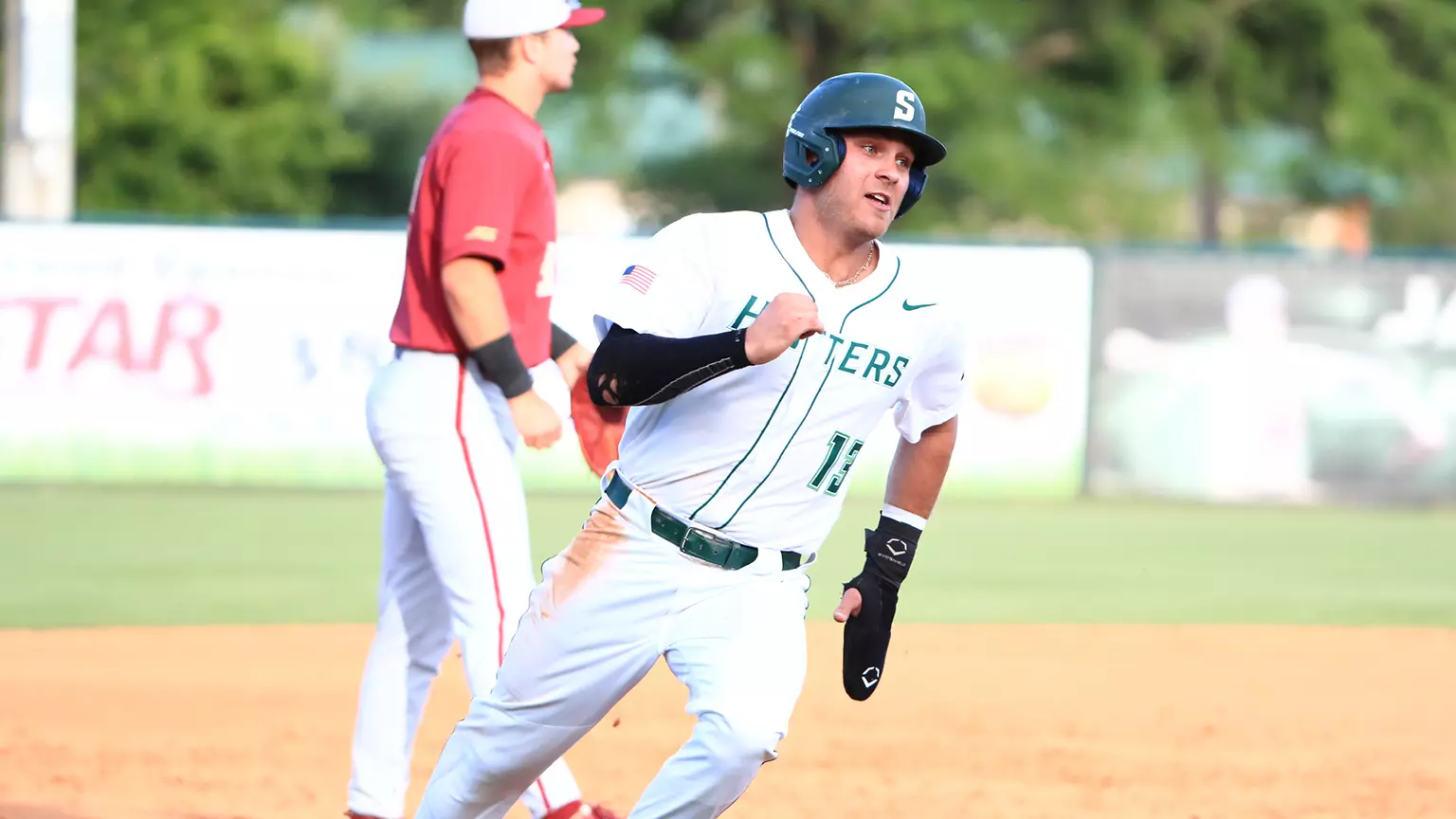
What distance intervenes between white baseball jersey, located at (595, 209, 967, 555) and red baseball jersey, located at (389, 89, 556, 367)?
2.82 feet

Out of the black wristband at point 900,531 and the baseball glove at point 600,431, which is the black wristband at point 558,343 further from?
the black wristband at point 900,531

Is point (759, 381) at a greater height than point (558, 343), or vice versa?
point (759, 381)

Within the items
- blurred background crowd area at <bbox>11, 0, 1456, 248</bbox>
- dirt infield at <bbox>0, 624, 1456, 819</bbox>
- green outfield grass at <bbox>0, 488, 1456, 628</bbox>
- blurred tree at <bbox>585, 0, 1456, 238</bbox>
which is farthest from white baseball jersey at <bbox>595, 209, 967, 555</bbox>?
blurred tree at <bbox>585, 0, 1456, 238</bbox>

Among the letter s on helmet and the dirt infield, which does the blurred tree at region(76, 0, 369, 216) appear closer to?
the dirt infield

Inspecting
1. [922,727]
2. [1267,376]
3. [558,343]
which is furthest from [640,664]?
[1267,376]

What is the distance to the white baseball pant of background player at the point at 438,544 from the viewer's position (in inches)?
189

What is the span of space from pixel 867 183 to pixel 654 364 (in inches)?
24.6

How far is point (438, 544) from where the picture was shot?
190 inches

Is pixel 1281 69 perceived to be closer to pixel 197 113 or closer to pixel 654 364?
pixel 197 113

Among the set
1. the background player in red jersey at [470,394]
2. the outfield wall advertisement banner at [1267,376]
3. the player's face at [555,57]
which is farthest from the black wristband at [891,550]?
the outfield wall advertisement banner at [1267,376]

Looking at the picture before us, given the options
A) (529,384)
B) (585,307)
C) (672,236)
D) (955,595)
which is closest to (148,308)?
(585,307)

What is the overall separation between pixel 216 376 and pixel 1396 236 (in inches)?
1946

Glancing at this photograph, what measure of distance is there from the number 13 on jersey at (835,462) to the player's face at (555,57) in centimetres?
143

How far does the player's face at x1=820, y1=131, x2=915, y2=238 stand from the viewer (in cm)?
400
